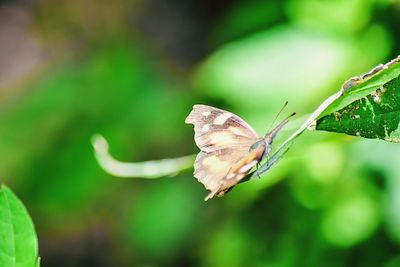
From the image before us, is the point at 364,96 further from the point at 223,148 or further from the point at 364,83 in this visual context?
the point at 223,148

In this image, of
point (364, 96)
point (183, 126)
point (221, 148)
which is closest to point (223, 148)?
point (221, 148)

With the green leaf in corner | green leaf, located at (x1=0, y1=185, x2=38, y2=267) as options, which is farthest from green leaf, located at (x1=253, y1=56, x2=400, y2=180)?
green leaf, located at (x1=0, y1=185, x2=38, y2=267)

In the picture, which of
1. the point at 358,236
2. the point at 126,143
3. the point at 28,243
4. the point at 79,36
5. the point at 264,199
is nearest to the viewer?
the point at 28,243

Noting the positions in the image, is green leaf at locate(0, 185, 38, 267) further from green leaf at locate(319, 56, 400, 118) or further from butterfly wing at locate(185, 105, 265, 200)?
green leaf at locate(319, 56, 400, 118)

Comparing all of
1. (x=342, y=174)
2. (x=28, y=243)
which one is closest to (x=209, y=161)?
(x=28, y=243)

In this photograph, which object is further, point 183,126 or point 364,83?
point 183,126

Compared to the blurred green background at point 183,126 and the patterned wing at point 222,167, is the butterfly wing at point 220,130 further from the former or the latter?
the blurred green background at point 183,126

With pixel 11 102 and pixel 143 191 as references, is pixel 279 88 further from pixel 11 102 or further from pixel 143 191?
pixel 11 102

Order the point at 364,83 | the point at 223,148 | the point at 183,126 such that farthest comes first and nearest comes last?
the point at 183,126 → the point at 223,148 → the point at 364,83
